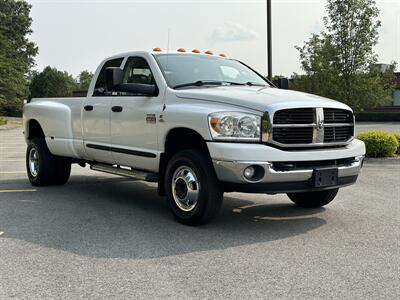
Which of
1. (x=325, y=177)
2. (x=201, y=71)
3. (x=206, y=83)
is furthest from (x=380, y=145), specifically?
(x=325, y=177)

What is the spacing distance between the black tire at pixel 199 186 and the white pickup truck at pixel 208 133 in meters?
0.01

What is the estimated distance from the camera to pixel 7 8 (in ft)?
251

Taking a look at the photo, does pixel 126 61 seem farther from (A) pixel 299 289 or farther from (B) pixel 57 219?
(A) pixel 299 289

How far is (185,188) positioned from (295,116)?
4.71 feet

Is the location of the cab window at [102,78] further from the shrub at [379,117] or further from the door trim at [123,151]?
the shrub at [379,117]

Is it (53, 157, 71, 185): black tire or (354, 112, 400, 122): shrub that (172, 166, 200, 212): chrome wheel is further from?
(354, 112, 400, 122): shrub

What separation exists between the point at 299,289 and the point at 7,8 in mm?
81095

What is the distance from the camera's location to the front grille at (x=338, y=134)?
5766mm

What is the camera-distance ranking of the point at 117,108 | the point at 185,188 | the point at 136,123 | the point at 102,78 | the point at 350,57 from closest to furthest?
the point at 185,188 → the point at 136,123 → the point at 117,108 → the point at 102,78 → the point at 350,57

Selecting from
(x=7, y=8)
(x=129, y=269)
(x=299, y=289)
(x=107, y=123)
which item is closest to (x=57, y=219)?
(x=107, y=123)

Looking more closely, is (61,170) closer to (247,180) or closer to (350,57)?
(247,180)

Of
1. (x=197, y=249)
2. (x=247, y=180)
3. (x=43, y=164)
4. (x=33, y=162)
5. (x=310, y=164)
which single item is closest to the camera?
(x=197, y=249)

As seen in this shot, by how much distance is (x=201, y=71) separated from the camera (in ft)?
22.1

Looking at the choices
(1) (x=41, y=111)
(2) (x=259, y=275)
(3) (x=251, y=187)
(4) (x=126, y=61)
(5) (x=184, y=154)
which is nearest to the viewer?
(2) (x=259, y=275)
